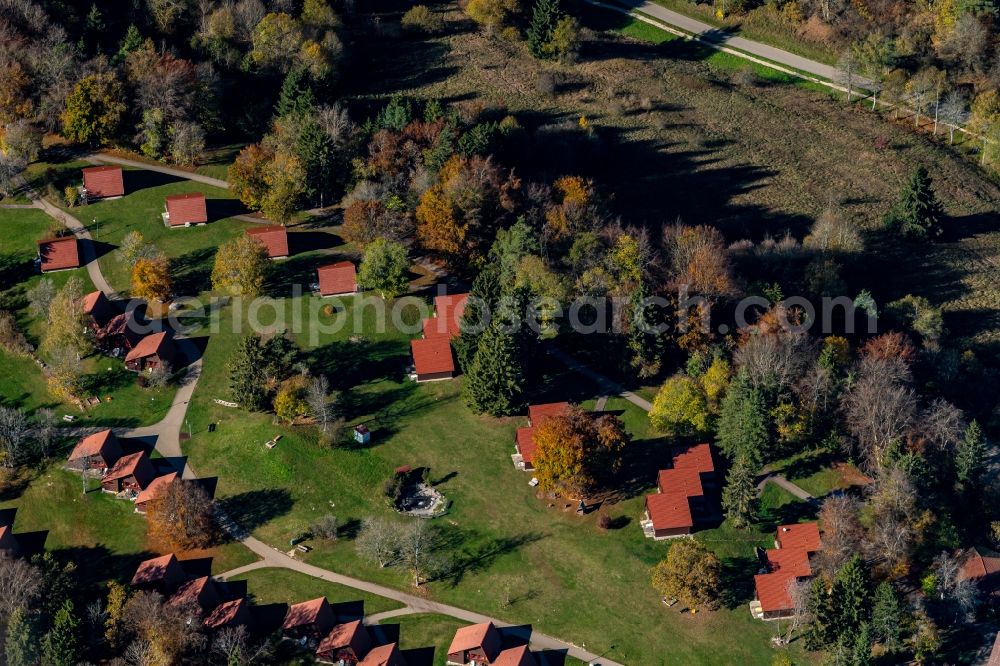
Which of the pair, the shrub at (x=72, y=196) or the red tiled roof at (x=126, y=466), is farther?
the shrub at (x=72, y=196)

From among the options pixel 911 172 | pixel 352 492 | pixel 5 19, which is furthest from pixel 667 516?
pixel 5 19

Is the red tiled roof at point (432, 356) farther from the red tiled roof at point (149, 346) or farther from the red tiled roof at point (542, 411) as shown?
the red tiled roof at point (149, 346)

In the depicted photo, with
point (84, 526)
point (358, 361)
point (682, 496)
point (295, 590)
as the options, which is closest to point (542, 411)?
point (682, 496)

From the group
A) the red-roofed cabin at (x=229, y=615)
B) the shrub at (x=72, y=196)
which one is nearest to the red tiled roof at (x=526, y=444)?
the red-roofed cabin at (x=229, y=615)

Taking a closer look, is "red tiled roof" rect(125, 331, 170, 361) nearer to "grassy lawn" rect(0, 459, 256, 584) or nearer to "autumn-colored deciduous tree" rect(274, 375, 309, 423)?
"grassy lawn" rect(0, 459, 256, 584)

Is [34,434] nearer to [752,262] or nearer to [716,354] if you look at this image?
[716,354]

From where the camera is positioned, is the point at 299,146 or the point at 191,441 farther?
the point at 299,146

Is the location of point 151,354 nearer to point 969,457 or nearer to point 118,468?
point 118,468
